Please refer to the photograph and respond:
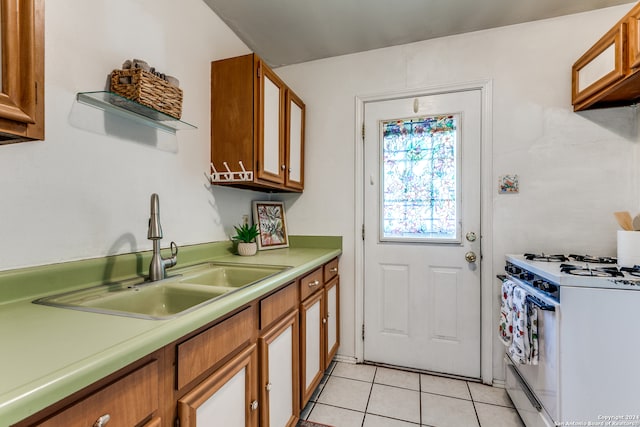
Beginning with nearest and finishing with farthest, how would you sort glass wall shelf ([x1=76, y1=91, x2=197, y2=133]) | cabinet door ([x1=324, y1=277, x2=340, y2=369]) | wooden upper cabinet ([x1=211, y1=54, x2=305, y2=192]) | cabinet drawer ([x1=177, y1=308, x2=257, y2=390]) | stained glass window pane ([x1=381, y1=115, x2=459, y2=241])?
cabinet drawer ([x1=177, y1=308, x2=257, y2=390])
glass wall shelf ([x1=76, y1=91, x2=197, y2=133])
wooden upper cabinet ([x1=211, y1=54, x2=305, y2=192])
cabinet door ([x1=324, y1=277, x2=340, y2=369])
stained glass window pane ([x1=381, y1=115, x2=459, y2=241])

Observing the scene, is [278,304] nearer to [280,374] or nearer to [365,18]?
[280,374]

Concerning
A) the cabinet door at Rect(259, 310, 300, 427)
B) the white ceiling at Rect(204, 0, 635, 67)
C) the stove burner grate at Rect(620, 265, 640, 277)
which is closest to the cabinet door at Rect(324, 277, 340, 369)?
the cabinet door at Rect(259, 310, 300, 427)

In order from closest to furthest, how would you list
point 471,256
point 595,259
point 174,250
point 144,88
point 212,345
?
point 212,345 → point 144,88 → point 174,250 → point 595,259 → point 471,256

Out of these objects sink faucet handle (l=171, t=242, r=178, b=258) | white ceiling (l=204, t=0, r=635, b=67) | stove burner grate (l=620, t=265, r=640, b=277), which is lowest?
stove burner grate (l=620, t=265, r=640, b=277)

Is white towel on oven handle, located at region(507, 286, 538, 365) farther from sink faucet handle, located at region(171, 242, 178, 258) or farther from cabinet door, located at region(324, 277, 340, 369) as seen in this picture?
sink faucet handle, located at region(171, 242, 178, 258)

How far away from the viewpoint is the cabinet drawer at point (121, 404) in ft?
1.75

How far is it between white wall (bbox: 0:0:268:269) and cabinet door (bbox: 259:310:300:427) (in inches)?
28.9

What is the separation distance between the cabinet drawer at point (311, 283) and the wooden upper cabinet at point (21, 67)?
48.7 inches

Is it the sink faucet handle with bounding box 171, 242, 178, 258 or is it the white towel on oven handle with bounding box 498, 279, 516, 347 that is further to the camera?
the white towel on oven handle with bounding box 498, 279, 516, 347

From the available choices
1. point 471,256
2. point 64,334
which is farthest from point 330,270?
point 64,334

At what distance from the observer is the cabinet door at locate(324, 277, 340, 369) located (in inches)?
79.0

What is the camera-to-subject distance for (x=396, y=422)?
163 centimetres

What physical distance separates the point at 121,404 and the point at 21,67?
78 centimetres

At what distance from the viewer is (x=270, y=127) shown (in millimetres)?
1846
